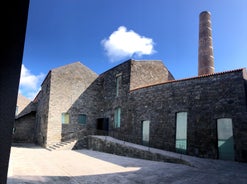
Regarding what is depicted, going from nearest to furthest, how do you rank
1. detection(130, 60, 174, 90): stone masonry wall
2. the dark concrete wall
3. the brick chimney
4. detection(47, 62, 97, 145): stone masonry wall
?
the dark concrete wall → detection(130, 60, 174, 90): stone masonry wall → detection(47, 62, 97, 145): stone masonry wall → the brick chimney

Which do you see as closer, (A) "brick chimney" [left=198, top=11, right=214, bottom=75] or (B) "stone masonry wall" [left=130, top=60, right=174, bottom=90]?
(B) "stone masonry wall" [left=130, top=60, right=174, bottom=90]

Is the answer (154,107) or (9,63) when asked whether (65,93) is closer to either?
(154,107)

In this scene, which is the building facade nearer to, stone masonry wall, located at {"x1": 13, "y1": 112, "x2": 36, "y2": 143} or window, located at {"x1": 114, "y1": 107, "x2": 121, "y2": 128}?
window, located at {"x1": 114, "y1": 107, "x2": 121, "y2": 128}

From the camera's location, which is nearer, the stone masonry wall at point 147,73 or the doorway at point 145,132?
the doorway at point 145,132

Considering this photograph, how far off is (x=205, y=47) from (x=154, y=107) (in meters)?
11.0

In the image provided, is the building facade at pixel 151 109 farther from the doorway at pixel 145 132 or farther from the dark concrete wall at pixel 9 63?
the dark concrete wall at pixel 9 63

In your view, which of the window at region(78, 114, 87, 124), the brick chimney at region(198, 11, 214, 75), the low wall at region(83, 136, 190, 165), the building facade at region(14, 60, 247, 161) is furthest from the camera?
the brick chimney at region(198, 11, 214, 75)

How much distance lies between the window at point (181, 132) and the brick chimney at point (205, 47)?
10050 millimetres

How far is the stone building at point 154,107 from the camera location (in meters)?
10.9

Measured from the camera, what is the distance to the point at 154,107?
1450 centimetres

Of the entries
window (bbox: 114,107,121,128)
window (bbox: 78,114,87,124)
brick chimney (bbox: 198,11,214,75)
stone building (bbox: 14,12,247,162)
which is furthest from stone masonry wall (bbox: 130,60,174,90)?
window (bbox: 78,114,87,124)

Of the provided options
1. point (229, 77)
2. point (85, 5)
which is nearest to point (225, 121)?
point (229, 77)

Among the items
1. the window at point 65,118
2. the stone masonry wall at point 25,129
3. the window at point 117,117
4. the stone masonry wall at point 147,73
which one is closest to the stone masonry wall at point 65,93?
Answer: the window at point 65,118

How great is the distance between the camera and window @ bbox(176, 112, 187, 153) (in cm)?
1239
